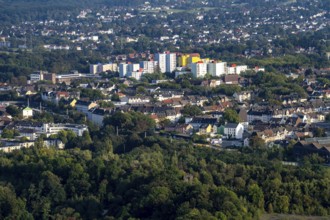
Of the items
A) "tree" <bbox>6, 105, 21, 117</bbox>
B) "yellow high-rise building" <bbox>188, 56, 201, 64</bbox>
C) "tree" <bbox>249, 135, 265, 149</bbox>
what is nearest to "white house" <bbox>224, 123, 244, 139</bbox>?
"tree" <bbox>249, 135, 265, 149</bbox>

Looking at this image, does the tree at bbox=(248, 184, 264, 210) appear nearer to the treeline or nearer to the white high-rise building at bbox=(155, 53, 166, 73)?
the treeline

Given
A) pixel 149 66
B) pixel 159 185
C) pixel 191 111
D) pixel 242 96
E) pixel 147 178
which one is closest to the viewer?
pixel 159 185

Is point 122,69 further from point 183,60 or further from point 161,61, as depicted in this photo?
point 183,60

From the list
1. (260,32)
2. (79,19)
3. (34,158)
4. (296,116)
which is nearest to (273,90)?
(296,116)

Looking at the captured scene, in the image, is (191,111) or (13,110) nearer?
(191,111)

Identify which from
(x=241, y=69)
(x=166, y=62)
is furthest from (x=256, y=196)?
(x=166, y=62)

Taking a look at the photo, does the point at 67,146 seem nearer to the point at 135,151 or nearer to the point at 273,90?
the point at 135,151
